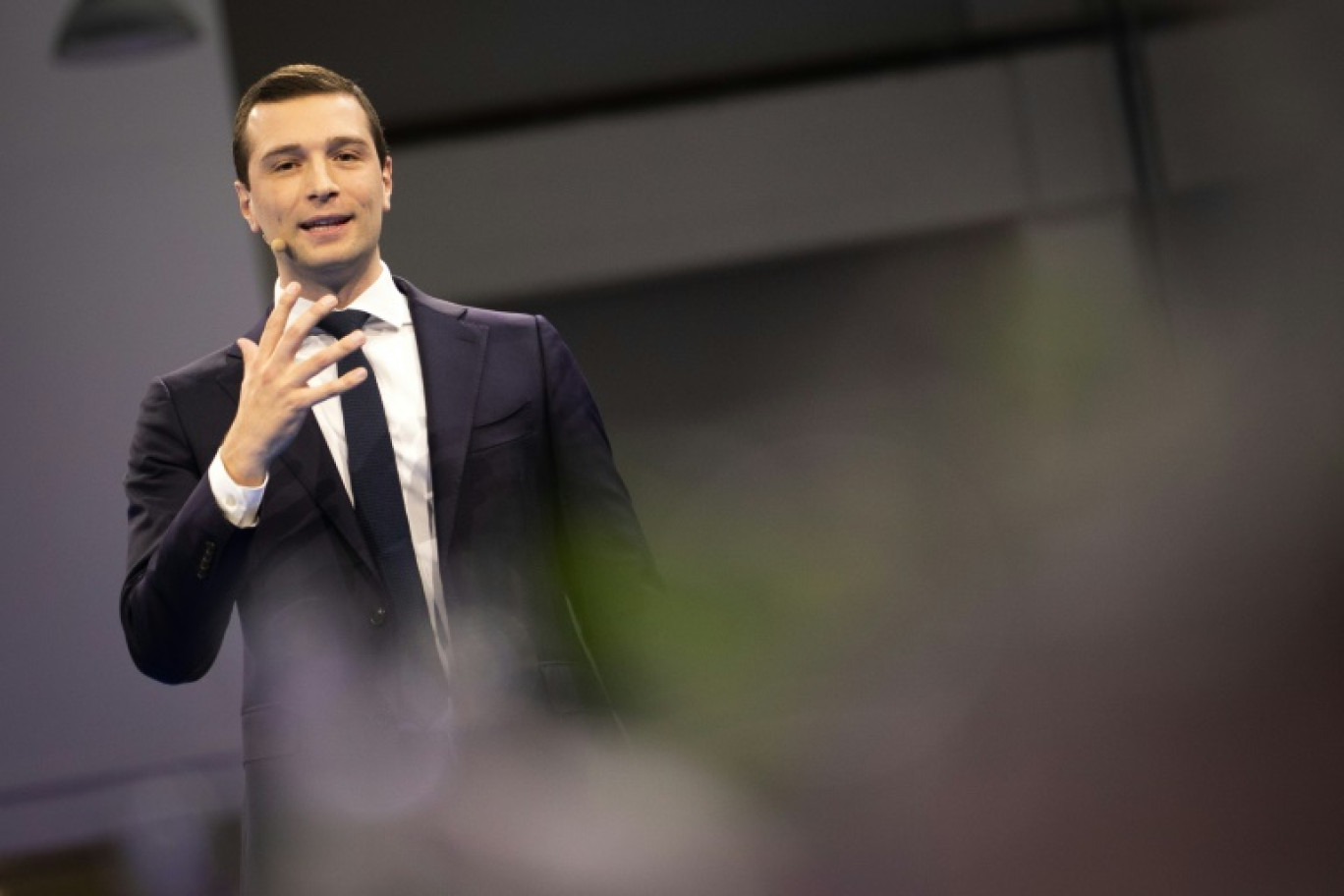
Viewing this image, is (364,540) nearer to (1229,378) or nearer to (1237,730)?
(1237,730)

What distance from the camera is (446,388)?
1.41 metres

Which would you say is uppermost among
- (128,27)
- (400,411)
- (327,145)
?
(128,27)

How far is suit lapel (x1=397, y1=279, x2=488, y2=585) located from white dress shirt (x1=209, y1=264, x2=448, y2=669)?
0.04 feet

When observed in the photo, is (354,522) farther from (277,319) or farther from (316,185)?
(316,185)

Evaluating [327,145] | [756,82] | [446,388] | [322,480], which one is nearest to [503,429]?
[446,388]

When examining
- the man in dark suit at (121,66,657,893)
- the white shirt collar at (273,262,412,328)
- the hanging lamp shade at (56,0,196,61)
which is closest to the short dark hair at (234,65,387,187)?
the man in dark suit at (121,66,657,893)

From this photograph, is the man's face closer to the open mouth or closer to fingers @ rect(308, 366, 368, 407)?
Answer: the open mouth

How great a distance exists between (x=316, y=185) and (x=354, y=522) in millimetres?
287

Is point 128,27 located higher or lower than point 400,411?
higher

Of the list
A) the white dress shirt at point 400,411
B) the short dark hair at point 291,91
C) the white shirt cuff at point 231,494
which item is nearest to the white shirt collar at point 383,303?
the white dress shirt at point 400,411

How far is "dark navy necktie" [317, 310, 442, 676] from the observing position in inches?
51.9

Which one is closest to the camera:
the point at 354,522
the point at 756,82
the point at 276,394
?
the point at 276,394

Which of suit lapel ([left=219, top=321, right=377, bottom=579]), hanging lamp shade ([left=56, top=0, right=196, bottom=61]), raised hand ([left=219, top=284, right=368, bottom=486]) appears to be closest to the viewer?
raised hand ([left=219, top=284, right=368, bottom=486])

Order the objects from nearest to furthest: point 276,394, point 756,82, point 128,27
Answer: point 276,394, point 128,27, point 756,82
